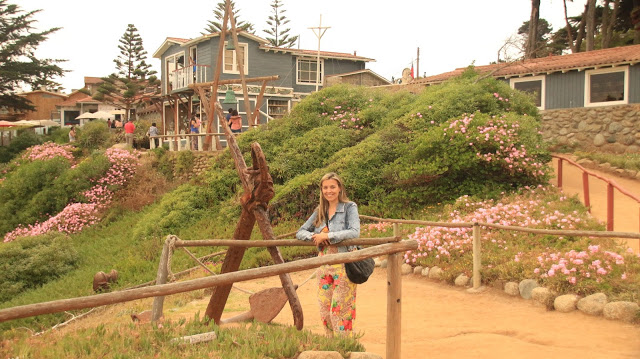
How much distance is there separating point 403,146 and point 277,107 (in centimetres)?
1662

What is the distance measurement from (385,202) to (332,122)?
4.27 m

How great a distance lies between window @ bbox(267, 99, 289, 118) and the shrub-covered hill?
11.6 m

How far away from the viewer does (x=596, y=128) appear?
1834 centimetres

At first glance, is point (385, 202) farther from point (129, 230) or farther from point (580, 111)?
point (580, 111)

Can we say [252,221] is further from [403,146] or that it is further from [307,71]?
[307,71]

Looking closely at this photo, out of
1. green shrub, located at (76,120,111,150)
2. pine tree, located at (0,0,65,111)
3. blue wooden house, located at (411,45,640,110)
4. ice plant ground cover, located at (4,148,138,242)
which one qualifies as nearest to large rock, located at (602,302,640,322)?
blue wooden house, located at (411,45,640,110)

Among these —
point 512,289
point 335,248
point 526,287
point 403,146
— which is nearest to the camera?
point 335,248

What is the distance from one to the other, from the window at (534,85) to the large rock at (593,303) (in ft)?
48.9

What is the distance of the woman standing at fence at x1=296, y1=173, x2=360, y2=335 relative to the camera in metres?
4.61

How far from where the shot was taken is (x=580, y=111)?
1883 centimetres

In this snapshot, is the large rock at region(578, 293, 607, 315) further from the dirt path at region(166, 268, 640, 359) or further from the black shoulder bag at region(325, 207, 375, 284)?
the black shoulder bag at region(325, 207, 375, 284)

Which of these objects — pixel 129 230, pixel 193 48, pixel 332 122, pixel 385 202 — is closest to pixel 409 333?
pixel 385 202

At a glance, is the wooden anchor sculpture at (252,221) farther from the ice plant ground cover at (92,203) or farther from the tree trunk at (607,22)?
the tree trunk at (607,22)

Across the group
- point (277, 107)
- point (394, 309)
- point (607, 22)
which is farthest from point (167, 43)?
point (394, 309)
